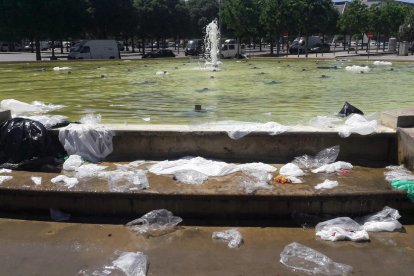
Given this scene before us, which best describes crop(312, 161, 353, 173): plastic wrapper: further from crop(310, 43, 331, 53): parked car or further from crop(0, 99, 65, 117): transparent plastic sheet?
crop(310, 43, 331, 53): parked car

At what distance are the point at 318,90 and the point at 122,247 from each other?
1008cm

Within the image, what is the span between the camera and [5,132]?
5.37m

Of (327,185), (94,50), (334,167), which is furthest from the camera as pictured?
(94,50)

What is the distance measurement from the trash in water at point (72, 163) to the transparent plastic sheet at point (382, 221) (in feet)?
10.8

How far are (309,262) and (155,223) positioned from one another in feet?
5.14

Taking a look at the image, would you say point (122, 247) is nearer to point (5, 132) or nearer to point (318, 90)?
point (5, 132)

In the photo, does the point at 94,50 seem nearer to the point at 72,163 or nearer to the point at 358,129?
the point at 72,163

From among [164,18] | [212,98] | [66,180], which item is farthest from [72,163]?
[164,18]

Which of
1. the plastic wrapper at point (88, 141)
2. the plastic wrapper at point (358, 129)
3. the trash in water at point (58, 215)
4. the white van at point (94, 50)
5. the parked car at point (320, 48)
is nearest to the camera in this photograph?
the trash in water at point (58, 215)

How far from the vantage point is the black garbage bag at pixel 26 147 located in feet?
17.0

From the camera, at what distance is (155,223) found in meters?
4.32

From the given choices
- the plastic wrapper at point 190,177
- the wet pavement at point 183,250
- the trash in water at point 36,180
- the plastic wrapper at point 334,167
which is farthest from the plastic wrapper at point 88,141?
the plastic wrapper at point 334,167

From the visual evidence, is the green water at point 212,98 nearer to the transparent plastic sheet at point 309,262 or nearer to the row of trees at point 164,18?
the transparent plastic sheet at point 309,262

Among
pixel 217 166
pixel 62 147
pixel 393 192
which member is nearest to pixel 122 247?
pixel 217 166
